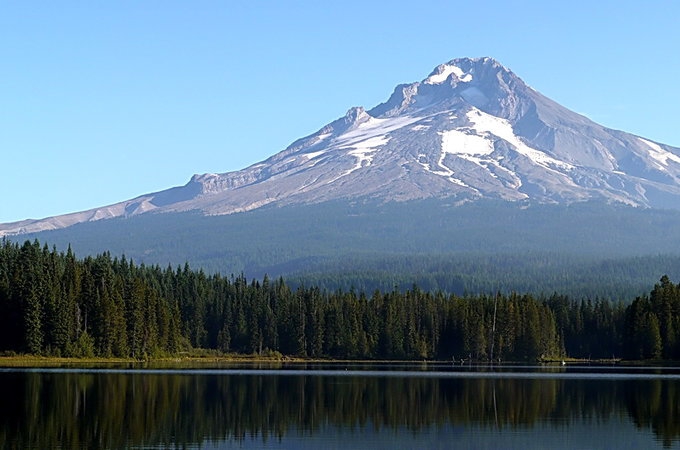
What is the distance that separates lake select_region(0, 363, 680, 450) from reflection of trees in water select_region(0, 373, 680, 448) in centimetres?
6

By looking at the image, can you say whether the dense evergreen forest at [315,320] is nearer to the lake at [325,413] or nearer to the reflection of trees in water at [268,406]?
the lake at [325,413]

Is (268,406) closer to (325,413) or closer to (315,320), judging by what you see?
(325,413)

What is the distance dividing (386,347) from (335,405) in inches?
3646

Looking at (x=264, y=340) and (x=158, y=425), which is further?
(x=264, y=340)

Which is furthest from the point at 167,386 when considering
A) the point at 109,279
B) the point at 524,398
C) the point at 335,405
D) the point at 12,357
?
the point at 109,279

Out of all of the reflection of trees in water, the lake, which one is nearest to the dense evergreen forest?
the lake

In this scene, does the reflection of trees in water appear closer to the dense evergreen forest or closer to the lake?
the lake

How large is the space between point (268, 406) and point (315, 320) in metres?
93.5

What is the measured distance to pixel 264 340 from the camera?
16025 cm

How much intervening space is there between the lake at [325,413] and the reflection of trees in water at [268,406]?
0.06 m

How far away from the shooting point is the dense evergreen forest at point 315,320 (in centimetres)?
12169

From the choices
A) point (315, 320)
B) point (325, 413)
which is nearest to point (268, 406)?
point (325, 413)

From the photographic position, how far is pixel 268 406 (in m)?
63.8

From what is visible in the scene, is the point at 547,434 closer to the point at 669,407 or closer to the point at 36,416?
the point at 669,407
